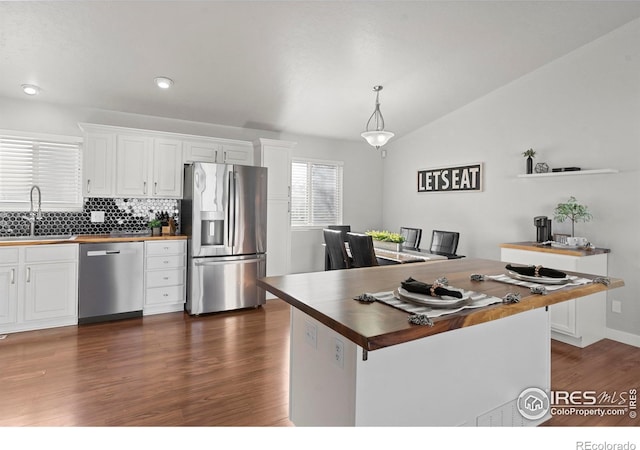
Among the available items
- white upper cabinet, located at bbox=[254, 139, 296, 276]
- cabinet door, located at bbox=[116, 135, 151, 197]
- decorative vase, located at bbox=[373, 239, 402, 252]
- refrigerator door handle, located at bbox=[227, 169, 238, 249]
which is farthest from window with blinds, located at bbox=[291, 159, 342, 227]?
cabinet door, located at bbox=[116, 135, 151, 197]

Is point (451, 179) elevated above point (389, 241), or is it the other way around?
point (451, 179)

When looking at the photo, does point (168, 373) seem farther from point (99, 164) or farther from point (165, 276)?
point (99, 164)

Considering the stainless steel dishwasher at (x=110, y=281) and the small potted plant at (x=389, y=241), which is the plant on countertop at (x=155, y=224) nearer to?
the stainless steel dishwasher at (x=110, y=281)

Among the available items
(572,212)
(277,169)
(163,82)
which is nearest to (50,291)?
(163,82)

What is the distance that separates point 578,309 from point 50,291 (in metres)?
5.25

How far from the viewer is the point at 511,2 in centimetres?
312

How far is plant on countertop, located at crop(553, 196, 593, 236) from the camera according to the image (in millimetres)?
3777

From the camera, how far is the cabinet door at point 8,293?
138 inches

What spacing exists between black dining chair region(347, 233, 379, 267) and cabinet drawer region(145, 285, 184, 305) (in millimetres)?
2160

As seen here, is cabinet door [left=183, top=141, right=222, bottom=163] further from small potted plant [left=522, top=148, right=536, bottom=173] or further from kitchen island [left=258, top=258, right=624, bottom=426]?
small potted plant [left=522, top=148, right=536, bottom=173]

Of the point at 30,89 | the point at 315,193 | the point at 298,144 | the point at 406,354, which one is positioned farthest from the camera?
the point at 315,193

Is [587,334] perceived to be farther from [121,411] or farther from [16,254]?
[16,254]

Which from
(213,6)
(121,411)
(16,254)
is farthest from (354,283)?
(16,254)

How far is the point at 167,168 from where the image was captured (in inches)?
177
